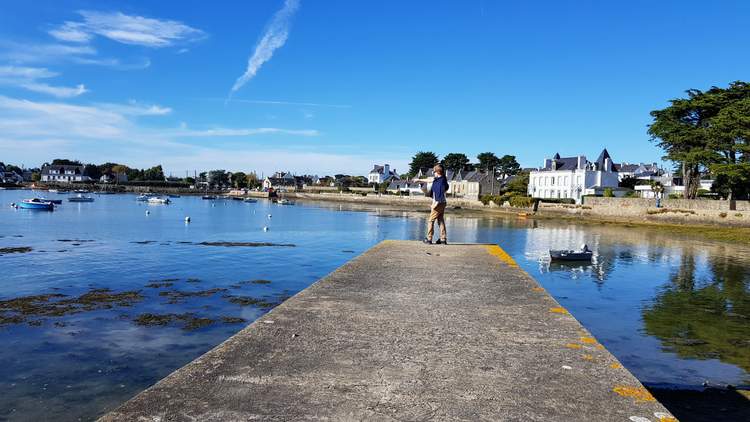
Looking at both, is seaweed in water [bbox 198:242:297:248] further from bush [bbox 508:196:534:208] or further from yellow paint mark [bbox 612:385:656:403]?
bush [bbox 508:196:534:208]

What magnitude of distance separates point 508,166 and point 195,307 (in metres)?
163

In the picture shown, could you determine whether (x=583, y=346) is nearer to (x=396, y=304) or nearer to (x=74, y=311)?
(x=396, y=304)

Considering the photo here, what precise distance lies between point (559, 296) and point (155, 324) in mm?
15016

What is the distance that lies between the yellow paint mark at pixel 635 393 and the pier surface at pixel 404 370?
2 cm

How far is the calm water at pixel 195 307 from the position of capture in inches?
425

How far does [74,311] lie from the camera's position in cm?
1631

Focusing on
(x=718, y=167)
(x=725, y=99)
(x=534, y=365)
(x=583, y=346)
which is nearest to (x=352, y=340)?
(x=534, y=365)

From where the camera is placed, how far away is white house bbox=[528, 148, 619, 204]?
93.7 meters

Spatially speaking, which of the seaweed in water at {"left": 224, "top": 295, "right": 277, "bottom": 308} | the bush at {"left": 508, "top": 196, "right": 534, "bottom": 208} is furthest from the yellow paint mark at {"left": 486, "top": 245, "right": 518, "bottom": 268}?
the bush at {"left": 508, "top": 196, "right": 534, "bottom": 208}

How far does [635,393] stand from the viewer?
168 inches

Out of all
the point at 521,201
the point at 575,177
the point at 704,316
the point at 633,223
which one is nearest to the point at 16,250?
the point at 704,316

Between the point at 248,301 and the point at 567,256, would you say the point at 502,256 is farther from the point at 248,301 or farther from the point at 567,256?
the point at 567,256

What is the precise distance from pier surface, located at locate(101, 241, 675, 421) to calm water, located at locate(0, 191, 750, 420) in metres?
5.34

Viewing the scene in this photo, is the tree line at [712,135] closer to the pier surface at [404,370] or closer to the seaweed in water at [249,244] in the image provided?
the seaweed in water at [249,244]
